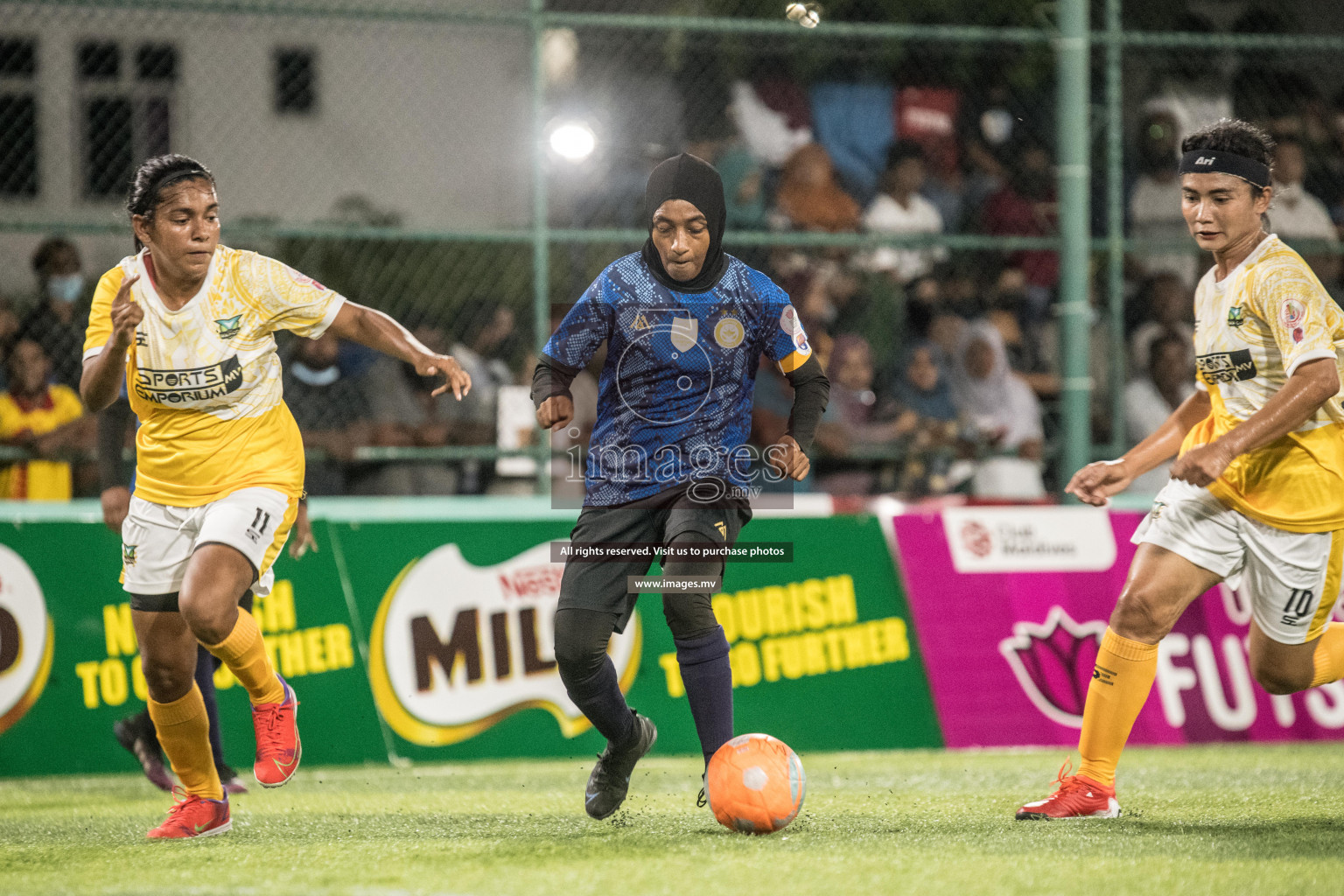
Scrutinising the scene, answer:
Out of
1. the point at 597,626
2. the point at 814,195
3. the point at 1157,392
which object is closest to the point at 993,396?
the point at 1157,392

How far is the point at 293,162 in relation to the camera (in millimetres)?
15375

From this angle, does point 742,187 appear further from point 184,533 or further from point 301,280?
point 184,533

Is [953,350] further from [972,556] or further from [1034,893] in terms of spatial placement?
[1034,893]

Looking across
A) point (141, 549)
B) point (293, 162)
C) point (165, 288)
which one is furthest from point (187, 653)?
point (293, 162)

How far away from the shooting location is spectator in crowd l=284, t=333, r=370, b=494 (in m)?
8.19

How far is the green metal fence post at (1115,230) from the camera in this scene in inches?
348

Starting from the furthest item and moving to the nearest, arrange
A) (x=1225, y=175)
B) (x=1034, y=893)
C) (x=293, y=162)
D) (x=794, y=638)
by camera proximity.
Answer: (x=293, y=162) < (x=794, y=638) < (x=1225, y=175) < (x=1034, y=893)

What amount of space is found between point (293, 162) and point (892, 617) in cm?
968

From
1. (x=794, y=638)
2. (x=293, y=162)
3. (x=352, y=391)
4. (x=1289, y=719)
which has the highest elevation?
(x=293, y=162)

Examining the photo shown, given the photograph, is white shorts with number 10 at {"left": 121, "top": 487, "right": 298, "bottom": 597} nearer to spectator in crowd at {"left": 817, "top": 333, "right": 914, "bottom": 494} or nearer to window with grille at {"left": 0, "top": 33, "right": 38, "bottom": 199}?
spectator in crowd at {"left": 817, "top": 333, "right": 914, "bottom": 494}

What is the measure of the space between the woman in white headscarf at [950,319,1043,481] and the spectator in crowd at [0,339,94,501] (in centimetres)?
499

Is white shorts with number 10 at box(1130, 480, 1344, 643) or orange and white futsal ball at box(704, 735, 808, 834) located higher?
white shorts with number 10 at box(1130, 480, 1344, 643)

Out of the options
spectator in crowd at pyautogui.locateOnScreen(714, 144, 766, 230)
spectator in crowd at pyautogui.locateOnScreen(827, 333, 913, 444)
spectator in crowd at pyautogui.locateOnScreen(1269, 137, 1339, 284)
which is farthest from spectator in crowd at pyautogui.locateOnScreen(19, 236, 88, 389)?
spectator in crowd at pyautogui.locateOnScreen(1269, 137, 1339, 284)

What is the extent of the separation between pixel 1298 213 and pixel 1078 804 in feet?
18.7
